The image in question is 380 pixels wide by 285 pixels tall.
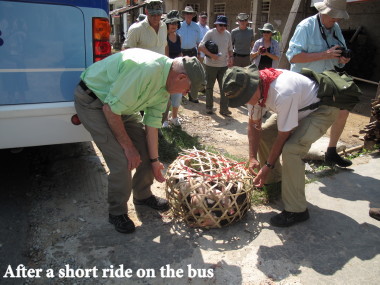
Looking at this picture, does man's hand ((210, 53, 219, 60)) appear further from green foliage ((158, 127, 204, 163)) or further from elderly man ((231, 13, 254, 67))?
green foliage ((158, 127, 204, 163))

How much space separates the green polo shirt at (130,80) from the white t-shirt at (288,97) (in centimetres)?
89

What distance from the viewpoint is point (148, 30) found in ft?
15.0

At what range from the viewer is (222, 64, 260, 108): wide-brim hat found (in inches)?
102

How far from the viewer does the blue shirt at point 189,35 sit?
7.09 m

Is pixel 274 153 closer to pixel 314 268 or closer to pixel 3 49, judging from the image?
pixel 314 268

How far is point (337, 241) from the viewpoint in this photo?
282 centimetres

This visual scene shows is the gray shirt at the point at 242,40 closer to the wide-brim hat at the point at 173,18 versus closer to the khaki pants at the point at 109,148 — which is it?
the wide-brim hat at the point at 173,18

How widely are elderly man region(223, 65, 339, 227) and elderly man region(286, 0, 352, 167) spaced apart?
2.87ft

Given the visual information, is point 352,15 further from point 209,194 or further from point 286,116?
point 209,194

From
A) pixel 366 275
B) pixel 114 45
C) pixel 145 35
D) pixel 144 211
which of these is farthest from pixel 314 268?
pixel 114 45

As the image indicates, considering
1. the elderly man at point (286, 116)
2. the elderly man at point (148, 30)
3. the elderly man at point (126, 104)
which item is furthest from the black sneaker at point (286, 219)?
the elderly man at point (148, 30)

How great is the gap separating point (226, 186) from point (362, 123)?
4.82 metres

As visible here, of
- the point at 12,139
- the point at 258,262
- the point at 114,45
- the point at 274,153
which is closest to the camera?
the point at 258,262

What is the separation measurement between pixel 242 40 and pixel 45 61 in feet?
16.8
